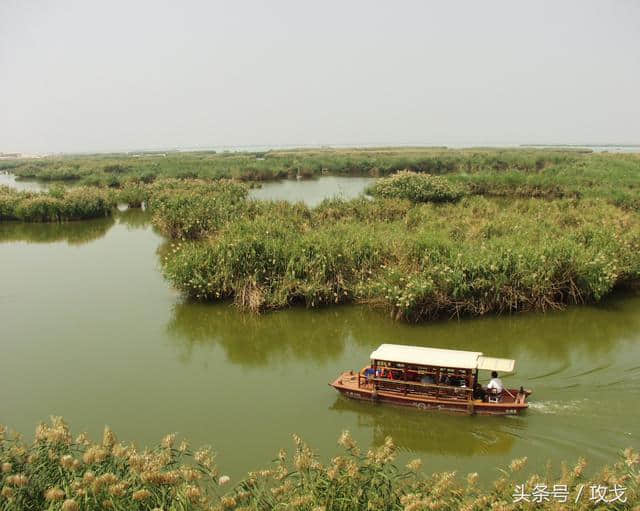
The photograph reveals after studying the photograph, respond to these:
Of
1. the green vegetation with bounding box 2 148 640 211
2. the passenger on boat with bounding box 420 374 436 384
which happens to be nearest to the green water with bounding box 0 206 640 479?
the passenger on boat with bounding box 420 374 436 384

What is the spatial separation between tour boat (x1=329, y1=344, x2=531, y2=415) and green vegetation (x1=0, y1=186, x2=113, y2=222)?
2619 cm

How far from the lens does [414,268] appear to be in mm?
14383

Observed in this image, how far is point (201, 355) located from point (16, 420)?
401 centimetres

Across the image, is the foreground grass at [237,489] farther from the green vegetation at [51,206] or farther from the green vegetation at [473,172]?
the green vegetation at [51,206]

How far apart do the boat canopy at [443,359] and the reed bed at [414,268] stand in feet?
9.72

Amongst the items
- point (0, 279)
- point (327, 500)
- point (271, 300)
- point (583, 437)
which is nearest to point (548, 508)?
point (327, 500)

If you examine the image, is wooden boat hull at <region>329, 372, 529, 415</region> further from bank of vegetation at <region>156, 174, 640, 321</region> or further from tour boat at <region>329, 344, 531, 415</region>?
bank of vegetation at <region>156, 174, 640, 321</region>

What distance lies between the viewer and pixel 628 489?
5523 millimetres

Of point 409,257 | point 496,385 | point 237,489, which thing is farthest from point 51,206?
point 237,489

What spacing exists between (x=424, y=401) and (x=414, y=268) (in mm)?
5348

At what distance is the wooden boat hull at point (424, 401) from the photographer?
9250 millimetres

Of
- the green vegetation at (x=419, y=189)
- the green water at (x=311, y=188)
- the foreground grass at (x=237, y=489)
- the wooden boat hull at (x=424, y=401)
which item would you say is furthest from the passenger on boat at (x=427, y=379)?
the green water at (x=311, y=188)

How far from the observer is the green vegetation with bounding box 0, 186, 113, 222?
30141 millimetres

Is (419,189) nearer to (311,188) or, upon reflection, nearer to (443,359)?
(311,188)
